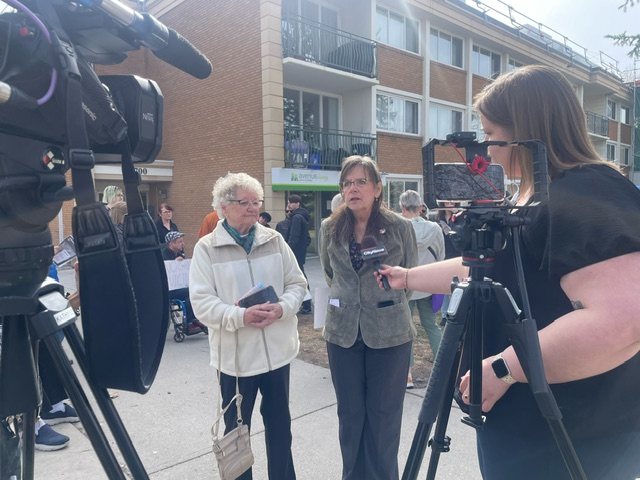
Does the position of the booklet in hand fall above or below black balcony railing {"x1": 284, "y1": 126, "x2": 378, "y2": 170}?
below

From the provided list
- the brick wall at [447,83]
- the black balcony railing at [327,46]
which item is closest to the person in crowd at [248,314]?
the black balcony railing at [327,46]

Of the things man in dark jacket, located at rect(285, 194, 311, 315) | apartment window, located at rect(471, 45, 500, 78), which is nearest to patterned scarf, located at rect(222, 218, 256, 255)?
man in dark jacket, located at rect(285, 194, 311, 315)

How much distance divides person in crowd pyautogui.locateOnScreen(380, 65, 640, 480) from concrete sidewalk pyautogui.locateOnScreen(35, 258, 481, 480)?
175 centimetres

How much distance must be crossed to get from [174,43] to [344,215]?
178cm

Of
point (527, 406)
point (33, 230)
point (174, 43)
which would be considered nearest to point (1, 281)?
point (33, 230)

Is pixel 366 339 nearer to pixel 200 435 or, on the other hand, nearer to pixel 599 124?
pixel 200 435

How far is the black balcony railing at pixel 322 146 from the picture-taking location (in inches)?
492

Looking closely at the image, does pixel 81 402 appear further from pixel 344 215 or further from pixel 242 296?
pixel 344 215

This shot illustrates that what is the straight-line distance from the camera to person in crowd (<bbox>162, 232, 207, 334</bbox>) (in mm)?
5902

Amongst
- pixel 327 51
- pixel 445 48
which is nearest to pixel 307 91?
pixel 327 51

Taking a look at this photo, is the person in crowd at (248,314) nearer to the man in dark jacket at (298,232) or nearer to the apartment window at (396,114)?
the man in dark jacket at (298,232)

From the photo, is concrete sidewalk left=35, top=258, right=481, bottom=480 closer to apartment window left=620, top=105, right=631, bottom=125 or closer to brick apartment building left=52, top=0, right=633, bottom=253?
brick apartment building left=52, top=0, right=633, bottom=253

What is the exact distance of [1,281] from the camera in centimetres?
99

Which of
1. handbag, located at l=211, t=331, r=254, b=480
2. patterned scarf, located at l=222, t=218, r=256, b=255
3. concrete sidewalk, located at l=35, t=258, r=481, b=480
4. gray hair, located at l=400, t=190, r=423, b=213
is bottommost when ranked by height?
concrete sidewalk, located at l=35, t=258, r=481, b=480
